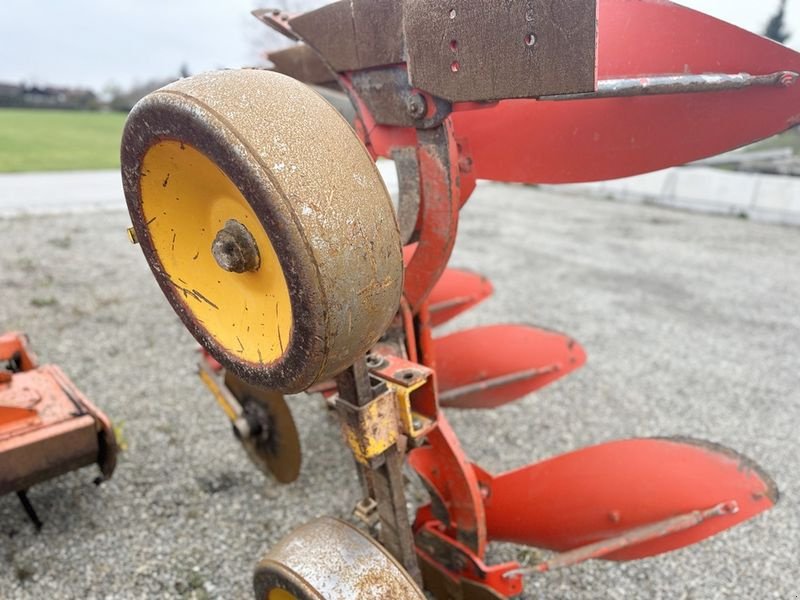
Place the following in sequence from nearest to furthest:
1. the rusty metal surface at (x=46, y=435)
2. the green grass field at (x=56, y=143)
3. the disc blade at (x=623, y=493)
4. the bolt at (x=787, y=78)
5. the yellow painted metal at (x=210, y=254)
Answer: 1. the yellow painted metal at (x=210, y=254)
2. the bolt at (x=787, y=78)
3. the disc blade at (x=623, y=493)
4. the rusty metal surface at (x=46, y=435)
5. the green grass field at (x=56, y=143)

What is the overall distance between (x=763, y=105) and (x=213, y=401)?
9.97ft

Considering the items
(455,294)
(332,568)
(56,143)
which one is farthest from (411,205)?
(56,143)

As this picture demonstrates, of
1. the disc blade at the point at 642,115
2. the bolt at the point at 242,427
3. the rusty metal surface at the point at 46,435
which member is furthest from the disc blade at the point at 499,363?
the rusty metal surface at the point at 46,435

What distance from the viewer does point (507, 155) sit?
1.79 meters

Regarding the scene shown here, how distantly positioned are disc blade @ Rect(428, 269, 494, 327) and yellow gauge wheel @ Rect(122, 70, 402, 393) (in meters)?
2.05

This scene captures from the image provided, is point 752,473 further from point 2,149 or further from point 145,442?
point 2,149

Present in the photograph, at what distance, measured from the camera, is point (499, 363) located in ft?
9.12

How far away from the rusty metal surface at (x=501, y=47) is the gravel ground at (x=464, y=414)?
5.99 ft

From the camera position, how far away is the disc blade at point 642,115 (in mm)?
1437

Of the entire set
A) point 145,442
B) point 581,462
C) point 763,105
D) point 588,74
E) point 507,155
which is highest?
point 588,74

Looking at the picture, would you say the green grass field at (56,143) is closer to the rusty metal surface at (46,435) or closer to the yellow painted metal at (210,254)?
the rusty metal surface at (46,435)

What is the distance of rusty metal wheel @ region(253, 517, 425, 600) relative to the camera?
133 centimetres

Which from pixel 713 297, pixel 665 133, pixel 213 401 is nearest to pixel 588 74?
pixel 665 133

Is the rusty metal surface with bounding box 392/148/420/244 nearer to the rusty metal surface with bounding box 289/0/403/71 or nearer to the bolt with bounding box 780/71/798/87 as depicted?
the rusty metal surface with bounding box 289/0/403/71
